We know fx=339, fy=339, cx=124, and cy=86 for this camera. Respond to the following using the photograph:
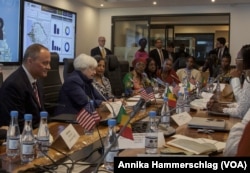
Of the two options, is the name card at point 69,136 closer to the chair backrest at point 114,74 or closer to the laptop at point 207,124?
the laptop at point 207,124

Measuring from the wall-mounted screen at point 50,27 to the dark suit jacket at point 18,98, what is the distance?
12.8 ft

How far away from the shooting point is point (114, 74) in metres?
4.94

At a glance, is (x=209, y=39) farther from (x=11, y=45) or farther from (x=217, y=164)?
(x=217, y=164)

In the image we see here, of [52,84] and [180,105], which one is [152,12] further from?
[180,105]

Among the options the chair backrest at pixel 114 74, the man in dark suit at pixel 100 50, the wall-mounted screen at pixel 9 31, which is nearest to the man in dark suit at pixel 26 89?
the chair backrest at pixel 114 74

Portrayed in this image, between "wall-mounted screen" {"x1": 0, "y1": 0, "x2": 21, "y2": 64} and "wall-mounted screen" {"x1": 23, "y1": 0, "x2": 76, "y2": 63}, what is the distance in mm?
189

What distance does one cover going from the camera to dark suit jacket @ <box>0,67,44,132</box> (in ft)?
7.32

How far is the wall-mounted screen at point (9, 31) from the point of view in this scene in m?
5.46

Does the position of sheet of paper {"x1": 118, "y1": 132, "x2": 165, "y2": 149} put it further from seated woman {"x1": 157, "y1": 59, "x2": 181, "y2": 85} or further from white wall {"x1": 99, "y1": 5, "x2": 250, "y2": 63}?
white wall {"x1": 99, "y1": 5, "x2": 250, "y2": 63}

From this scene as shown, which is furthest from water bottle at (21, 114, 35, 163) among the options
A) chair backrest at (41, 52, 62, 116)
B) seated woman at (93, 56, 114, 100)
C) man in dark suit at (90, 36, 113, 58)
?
man in dark suit at (90, 36, 113, 58)

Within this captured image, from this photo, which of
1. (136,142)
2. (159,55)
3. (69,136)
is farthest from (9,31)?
(136,142)

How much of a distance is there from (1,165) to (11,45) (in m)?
4.70

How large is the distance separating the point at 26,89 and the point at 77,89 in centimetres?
78

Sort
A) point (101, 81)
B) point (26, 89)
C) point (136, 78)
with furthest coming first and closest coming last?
point (136, 78) < point (101, 81) < point (26, 89)
